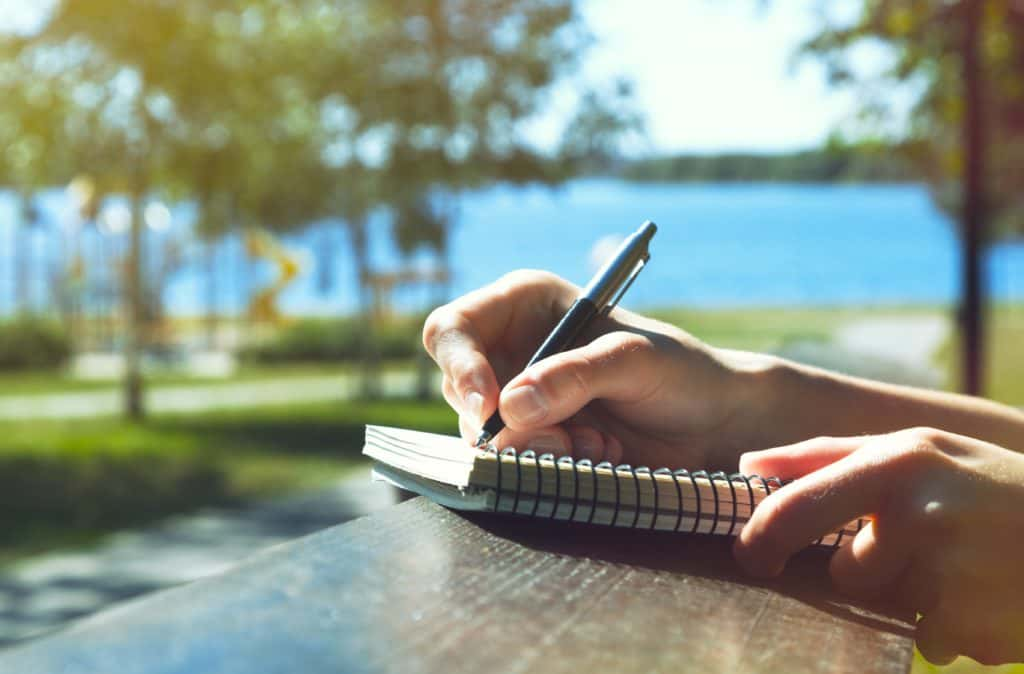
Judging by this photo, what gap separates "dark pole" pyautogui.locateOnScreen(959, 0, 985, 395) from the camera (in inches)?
243

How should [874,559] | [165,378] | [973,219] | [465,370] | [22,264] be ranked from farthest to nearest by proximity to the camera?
1. [22,264]
2. [165,378]
3. [973,219]
4. [465,370]
5. [874,559]

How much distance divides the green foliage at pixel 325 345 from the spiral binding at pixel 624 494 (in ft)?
55.8

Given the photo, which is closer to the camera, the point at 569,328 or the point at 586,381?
the point at 586,381

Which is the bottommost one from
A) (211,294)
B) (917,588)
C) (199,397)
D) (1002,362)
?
(199,397)

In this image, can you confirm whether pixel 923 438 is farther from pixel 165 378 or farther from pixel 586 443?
pixel 165 378

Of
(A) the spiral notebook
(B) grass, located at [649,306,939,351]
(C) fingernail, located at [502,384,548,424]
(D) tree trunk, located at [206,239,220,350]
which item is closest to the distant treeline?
(B) grass, located at [649,306,939,351]

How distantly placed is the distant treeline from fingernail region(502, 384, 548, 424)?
21.8 feet

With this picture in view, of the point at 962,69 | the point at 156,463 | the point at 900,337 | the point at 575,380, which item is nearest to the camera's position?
the point at 575,380

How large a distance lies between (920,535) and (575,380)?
1.18 feet

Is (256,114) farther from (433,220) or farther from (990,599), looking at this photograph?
(990,599)

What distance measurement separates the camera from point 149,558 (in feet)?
19.9

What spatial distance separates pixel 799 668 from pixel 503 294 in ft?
2.62

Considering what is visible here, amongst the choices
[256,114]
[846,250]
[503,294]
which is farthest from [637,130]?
[846,250]

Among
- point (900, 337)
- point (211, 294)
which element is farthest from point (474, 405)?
point (211, 294)
